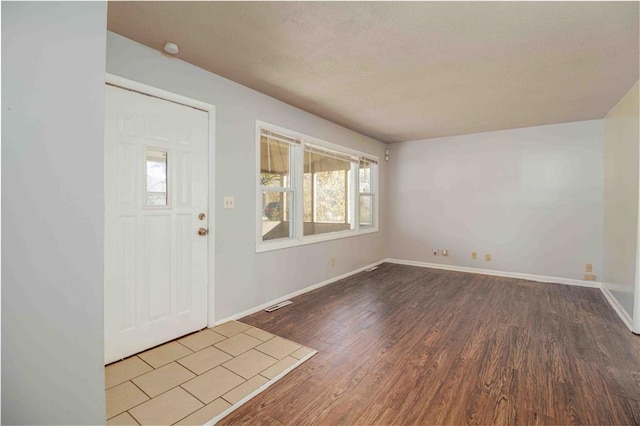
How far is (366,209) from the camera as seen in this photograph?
5.43 m

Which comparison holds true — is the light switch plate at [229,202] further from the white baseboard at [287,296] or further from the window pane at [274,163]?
the white baseboard at [287,296]

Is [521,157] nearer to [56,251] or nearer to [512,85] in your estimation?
[512,85]

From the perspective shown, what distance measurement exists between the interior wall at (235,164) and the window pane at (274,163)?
22 centimetres

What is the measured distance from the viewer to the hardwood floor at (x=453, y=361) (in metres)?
1.67

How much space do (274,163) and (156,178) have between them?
1.42m

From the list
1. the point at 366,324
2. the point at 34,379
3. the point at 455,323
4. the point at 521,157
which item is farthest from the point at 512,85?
the point at 34,379

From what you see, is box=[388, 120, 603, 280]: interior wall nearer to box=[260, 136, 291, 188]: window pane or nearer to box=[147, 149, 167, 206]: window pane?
box=[260, 136, 291, 188]: window pane

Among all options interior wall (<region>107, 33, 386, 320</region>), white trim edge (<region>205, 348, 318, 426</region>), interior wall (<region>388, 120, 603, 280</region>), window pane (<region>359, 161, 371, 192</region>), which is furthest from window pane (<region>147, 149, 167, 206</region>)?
interior wall (<region>388, 120, 603, 280</region>)

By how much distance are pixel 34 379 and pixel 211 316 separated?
1.93 m

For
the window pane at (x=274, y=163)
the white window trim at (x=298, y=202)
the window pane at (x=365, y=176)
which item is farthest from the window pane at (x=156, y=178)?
the window pane at (x=365, y=176)

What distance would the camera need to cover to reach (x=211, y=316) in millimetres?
2783

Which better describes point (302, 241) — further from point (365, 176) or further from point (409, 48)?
point (409, 48)

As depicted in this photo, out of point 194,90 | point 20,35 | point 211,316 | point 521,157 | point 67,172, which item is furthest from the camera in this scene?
point 521,157

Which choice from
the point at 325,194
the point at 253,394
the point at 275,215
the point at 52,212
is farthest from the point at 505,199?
the point at 52,212
